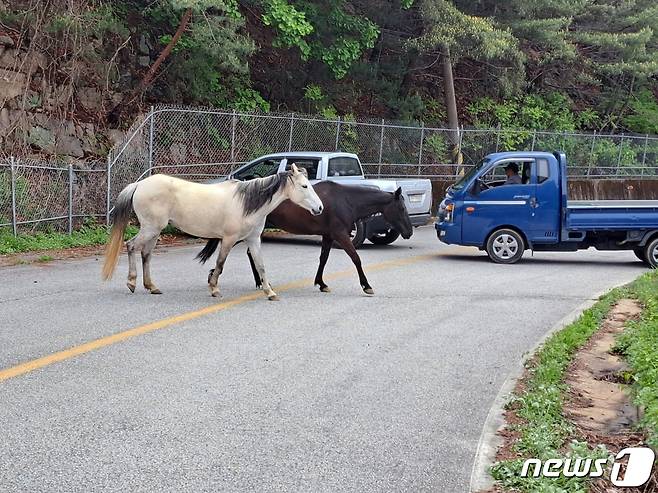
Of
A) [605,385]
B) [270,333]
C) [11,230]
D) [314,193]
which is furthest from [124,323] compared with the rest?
[11,230]

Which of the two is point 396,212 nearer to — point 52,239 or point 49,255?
point 49,255

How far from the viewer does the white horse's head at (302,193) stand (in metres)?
11.3

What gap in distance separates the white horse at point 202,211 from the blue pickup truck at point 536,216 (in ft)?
19.4

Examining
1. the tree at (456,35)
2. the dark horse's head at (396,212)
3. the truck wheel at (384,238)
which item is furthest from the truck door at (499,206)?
the tree at (456,35)

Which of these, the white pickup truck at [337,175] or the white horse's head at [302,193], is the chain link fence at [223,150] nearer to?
the white pickup truck at [337,175]

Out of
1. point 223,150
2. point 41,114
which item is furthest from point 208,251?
point 223,150

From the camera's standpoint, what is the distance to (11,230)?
15.6 metres

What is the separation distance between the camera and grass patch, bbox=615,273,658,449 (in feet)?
18.9

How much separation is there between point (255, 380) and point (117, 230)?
14.7 ft

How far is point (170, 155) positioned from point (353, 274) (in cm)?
777

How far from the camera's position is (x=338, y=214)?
40.3ft

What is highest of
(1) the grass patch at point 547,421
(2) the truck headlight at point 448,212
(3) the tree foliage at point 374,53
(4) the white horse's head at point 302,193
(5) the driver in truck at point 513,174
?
(3) the tree foliage at point 374,53

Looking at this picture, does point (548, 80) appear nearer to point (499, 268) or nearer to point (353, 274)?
point (499, 268)

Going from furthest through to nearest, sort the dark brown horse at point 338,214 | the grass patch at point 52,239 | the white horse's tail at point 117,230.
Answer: the grass patch at point 52,239
the dark brown horse at point 338,214
the white horse's tail at point 117,230
